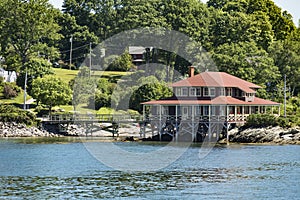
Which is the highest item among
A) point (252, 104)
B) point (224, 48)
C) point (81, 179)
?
point (224, 48)

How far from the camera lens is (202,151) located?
7206 centimetres

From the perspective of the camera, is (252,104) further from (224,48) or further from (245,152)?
(224,48)

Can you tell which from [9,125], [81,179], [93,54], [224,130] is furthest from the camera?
[93,54]

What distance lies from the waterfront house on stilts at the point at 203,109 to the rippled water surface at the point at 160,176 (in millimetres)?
6403

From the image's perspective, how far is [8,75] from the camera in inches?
4518

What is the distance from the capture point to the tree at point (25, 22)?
116125 mm

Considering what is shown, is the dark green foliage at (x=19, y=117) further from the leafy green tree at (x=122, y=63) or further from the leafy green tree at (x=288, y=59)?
the leafy green tree at (x=122, y=63)

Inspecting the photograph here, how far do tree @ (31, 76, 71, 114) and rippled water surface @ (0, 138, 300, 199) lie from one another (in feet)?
78.5

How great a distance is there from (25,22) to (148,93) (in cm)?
2698

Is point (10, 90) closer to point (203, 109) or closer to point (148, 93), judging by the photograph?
point (148, 93)

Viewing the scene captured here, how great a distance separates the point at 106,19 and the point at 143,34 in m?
15.9

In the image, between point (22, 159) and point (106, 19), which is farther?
point (106, 19)

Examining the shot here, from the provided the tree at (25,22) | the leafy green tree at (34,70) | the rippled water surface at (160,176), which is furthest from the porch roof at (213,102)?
the tree at (25,22)

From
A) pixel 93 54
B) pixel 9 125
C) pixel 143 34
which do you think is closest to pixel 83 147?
pixel 9 125
